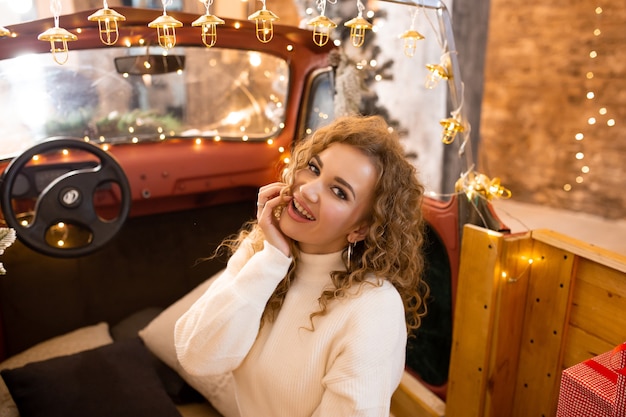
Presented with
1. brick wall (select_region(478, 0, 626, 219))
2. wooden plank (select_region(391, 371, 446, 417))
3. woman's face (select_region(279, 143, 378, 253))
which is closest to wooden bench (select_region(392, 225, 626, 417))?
wooden plank (select_region(391, 371, 446, 417))

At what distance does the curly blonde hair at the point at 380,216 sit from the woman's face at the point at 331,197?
0.11 ft

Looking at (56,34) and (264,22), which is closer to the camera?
(56,34)

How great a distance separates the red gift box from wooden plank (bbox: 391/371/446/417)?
893 millimetres

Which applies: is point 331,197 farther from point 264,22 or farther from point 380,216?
point 264,22

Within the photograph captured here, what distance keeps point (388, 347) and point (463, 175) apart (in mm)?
1022

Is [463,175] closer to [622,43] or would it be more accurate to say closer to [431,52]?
[431,52]

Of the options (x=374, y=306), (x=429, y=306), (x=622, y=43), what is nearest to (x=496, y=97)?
(x=622, y=43)

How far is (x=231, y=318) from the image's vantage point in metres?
1.42

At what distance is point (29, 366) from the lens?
195 centimetres

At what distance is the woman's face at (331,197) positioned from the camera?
1.38m

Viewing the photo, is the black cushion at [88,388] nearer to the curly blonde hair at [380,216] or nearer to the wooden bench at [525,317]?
the curly blonde hair at [380,216]

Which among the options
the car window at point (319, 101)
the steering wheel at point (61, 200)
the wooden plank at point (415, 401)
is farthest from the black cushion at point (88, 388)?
the car window at point (319, 101)

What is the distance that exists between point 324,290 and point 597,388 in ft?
2.48

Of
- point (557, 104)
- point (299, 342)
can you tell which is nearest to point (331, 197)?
point (299, 342)
